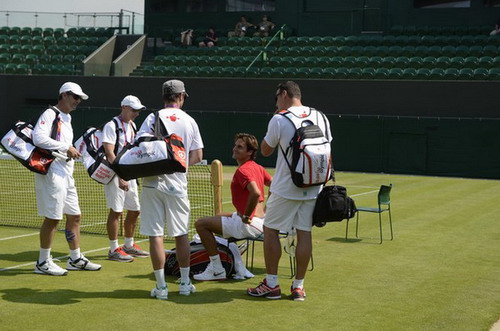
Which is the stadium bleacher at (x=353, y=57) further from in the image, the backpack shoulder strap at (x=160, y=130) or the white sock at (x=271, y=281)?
the backpack shoulder strap at (x=160, y=130)

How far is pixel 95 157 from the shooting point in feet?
34.3

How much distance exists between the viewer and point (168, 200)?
8031 mm

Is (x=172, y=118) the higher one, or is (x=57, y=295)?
(x=172, y=118)

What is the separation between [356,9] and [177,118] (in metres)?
31.4

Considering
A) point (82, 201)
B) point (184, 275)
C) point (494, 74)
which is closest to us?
point (184, 275)

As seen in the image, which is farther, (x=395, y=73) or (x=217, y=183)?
(x=395, y=73)

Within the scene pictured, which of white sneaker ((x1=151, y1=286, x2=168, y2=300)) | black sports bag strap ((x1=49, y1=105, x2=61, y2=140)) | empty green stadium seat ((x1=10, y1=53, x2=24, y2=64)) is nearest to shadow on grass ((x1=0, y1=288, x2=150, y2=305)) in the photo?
white sneaker ((x1=151, y1=286, x2=168, y2=300))

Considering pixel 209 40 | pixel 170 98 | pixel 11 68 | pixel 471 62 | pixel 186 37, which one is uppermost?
pixel 186 37

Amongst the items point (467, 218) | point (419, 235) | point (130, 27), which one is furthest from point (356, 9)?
point (419, 235)

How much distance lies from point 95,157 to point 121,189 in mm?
558

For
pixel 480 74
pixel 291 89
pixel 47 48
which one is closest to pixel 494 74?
pixel 480 74

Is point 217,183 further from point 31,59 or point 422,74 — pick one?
point 31,59

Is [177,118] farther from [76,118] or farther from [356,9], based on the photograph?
[356,9]

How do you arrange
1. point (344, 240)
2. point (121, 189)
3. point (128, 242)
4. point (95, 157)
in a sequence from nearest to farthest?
point (121, 189), point (95, 157), point (128, 242), point (344, 240)
